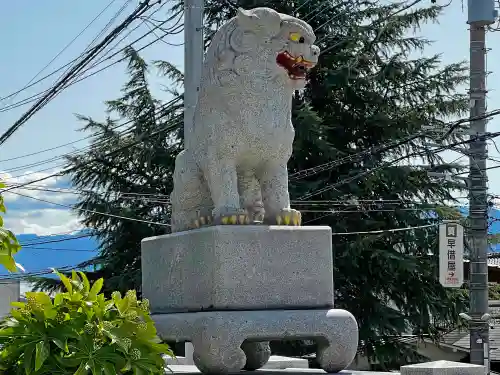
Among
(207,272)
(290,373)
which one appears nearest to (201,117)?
(207,272)

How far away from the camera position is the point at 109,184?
2041 centimetres

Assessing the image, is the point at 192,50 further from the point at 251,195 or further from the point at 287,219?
the point at 287,219

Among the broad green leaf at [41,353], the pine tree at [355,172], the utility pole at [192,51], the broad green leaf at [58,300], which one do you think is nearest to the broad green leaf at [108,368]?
the broad green leaf at [41,353]

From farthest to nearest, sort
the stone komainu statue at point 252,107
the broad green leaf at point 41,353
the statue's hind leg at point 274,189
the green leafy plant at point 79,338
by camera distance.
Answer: the statue's hind leg at point 274,189
the stone komainu statue at point 252,107
the green leafy plant at point 79,338
the broad green leaf at point 41,353

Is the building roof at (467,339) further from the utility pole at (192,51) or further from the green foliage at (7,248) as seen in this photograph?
the green foliage at (7,248)

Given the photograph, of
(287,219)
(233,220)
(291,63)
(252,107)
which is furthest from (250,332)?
(291,63)

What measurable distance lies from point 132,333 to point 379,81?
1601 centimetres

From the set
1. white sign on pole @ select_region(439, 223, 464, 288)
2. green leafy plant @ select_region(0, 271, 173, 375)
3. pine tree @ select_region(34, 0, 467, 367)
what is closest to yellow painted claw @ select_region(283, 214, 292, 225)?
green leafy plant @ select_region(0, 271, 173, 375)

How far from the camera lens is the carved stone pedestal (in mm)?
5504

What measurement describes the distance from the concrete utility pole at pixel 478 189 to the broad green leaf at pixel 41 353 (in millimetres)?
10639

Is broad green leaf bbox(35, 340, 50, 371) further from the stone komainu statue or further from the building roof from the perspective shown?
the building roof

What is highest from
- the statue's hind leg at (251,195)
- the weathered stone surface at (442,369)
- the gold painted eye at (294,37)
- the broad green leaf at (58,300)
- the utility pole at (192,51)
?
the utility pole at (192,51)

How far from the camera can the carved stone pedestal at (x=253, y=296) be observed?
5504mm

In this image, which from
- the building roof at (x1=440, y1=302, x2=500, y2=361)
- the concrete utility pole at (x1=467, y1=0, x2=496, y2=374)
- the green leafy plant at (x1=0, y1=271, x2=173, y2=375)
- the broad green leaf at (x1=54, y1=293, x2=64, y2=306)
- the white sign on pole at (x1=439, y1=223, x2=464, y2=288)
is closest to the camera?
the green leafy plant at (x1=0, y1=271, x2=173, y2=375)
